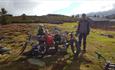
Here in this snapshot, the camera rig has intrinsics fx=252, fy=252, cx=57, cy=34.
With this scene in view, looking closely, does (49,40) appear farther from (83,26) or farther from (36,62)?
(83,26)

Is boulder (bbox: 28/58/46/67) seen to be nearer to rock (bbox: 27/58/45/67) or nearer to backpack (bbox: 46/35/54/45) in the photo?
rock (bbox: 27/58/45/67)

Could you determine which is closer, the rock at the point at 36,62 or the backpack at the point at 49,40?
the rock at the point at 36,62

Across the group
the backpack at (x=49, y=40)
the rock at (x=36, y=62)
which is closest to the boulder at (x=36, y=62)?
the rock at (x=36, y=62)

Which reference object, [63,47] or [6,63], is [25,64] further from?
[63,47]

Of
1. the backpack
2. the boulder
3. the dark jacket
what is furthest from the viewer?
the dark jacket

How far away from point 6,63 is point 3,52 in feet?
10.9

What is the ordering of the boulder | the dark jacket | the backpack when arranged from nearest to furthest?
1. the boulder
2. the backpack
3. the dark jacket

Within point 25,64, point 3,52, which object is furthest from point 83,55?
point 3,52

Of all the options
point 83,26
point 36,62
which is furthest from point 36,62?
point 83,26

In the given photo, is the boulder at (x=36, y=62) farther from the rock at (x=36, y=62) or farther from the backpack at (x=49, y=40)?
the backpack at (x=49, y=40)

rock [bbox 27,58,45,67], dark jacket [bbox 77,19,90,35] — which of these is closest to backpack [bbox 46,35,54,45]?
rock [bbox 27,58,45,67]

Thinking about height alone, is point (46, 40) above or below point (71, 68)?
above

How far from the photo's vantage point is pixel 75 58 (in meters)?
18.9

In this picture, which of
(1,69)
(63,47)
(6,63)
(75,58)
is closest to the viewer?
(1,69)
